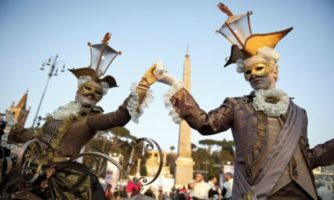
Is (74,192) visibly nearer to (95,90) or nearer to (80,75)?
(95,90)

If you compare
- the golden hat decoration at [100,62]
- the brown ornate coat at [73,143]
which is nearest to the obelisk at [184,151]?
the golden hat decoration at [100,62]

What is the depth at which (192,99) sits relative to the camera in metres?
2.23

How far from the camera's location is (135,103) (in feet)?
8.24

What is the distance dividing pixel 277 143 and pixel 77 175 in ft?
6.54

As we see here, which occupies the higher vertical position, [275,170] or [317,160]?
[317,160]

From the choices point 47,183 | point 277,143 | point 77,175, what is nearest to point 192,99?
point 277,143

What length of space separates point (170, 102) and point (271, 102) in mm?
927

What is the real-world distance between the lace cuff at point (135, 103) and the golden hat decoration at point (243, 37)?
37.6 inches

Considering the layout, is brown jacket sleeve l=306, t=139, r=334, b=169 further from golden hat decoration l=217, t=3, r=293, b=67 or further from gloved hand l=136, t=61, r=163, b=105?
gloved hand l=136, t=61, r=163, b=105

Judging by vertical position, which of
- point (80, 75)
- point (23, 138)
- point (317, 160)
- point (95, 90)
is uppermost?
point (80, 75)

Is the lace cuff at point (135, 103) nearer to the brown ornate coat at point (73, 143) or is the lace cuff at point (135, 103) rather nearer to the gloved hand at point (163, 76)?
the brown ornate coat at point (73, 143)

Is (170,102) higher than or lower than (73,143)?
higher

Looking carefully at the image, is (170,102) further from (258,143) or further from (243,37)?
(243,37)

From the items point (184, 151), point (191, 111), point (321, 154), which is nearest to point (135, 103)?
point (191, 111)
